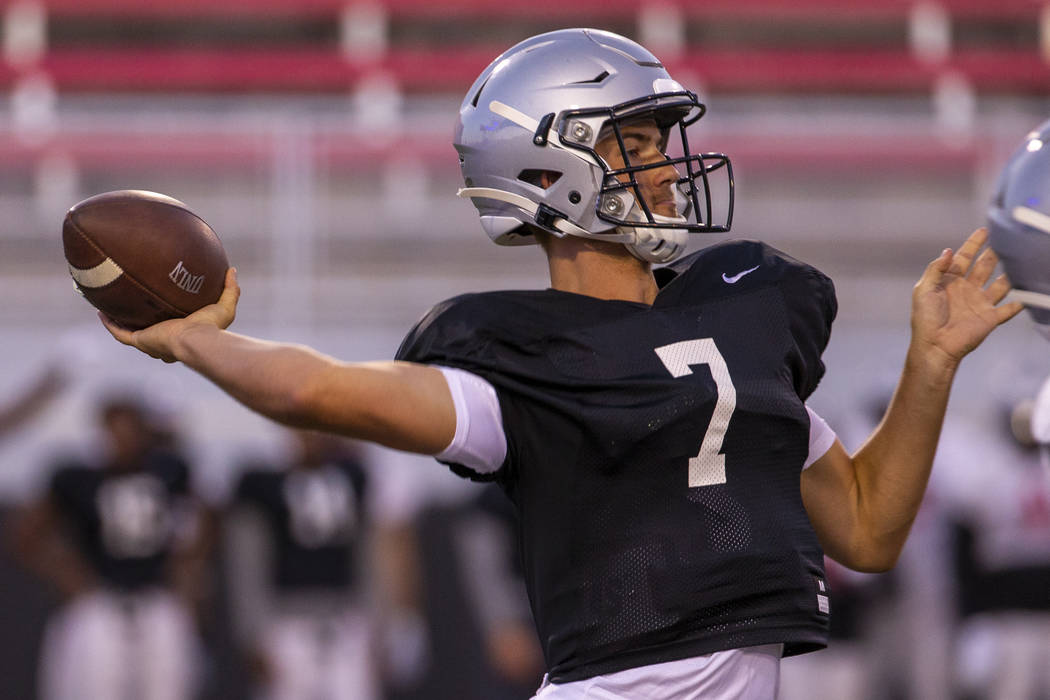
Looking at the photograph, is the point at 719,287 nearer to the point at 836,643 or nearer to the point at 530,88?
the point at 530,88

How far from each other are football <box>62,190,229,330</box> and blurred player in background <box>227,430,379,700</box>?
357 cm

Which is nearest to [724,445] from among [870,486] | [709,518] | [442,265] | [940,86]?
[709,518]

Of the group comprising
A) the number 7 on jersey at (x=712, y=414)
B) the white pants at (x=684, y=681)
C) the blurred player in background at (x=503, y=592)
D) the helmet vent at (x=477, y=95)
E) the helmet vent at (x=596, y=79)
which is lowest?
the blurred player in background at (x=503, y=592)

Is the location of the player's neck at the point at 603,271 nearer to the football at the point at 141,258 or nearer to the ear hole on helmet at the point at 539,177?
the ear hole on helmet at the point at 539,177

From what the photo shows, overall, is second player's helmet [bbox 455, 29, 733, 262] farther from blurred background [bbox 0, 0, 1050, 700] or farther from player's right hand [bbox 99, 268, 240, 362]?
blurred background [bbox 0, 0, 1050, 700]

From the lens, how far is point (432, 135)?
6359mm

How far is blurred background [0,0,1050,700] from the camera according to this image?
5.45m

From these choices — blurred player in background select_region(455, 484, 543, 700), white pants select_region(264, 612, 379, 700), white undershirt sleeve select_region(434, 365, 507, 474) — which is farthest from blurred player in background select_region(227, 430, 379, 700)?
white undershirt sleeve select_region(434, 365, 507, 474)

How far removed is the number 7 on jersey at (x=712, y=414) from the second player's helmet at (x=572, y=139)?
0.66 ft

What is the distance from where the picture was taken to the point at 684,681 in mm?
1837

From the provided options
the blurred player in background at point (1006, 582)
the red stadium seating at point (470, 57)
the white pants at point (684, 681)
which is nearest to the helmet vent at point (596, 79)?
the white pants at point (684, 681)

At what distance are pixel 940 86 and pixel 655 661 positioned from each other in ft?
25.3

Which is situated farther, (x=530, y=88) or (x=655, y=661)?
(x=530, y=88)

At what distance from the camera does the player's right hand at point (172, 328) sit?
1843 millimetres
